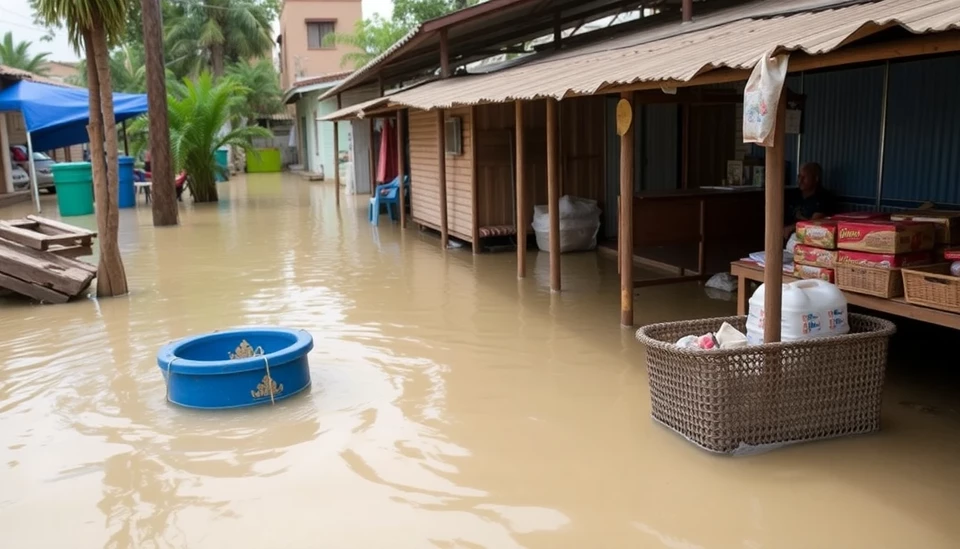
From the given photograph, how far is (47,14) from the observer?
26.1 ft

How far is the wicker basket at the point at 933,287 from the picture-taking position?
437 cm

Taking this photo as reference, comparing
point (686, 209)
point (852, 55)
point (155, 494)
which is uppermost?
point (852, 55)

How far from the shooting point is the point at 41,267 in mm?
8297

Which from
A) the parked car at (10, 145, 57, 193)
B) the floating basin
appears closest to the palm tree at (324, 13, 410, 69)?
the parked car at (10, 145, 57, 193)

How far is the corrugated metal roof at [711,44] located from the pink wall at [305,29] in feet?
95.9

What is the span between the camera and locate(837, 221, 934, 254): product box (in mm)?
A: 4758

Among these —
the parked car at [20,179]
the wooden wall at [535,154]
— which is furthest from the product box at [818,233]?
the parked car at [20,179]

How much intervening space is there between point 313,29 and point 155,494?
36941 millimetres

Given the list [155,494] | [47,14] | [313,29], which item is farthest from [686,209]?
[313,29]

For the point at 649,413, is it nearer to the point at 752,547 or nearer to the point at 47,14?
the point at 752,547

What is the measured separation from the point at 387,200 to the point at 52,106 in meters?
7.86

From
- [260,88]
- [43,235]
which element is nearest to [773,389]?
[43,235]

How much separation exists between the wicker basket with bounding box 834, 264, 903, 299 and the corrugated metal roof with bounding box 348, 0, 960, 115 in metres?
1.41

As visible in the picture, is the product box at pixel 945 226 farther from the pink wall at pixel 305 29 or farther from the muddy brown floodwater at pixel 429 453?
the pink wall at pixel 305 29
